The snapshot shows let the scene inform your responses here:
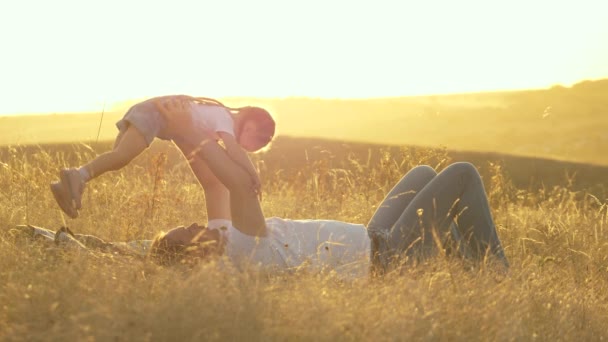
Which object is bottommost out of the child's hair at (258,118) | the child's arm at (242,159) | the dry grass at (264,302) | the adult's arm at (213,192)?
the dry grass at (264,302)

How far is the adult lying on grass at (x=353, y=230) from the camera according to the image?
15.8 ft

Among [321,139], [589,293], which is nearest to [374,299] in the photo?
[589,293]

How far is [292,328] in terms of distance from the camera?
12.0 feet

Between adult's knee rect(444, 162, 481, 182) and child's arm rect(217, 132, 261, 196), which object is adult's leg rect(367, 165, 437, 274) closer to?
adult's knee rect(444, 162, 481, 182)

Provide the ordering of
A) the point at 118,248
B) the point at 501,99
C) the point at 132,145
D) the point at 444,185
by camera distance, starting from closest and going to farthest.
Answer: the point at 132,145, the point at 118,248, the point at 444,185, the point at 501,99

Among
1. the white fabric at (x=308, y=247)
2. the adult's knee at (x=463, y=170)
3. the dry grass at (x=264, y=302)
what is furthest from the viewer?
the adult's knee at (x=463, y=170)

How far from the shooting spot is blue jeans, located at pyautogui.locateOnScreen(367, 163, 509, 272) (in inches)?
210

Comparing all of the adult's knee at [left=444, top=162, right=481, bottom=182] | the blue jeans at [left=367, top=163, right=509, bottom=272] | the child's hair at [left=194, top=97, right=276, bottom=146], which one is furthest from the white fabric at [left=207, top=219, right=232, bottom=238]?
the adult's knee at [left=444, top=162, right=481, bottom=182]

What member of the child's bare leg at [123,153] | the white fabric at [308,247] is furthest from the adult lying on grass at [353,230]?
the child's bare leg at [123,153]

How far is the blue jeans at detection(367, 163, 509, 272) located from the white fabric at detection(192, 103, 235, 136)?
1.17 metres

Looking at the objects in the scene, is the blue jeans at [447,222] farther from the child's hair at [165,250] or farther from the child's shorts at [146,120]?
the child's shorts at [146,120]

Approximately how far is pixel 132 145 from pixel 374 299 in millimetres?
1550

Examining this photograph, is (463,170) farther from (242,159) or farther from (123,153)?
(123,153)

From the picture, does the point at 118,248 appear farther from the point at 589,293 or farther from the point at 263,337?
the point at 589,293
